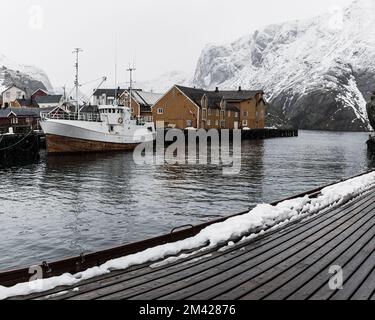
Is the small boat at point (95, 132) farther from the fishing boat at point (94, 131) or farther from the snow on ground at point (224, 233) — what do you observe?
the snow on ground at point (224, 233)

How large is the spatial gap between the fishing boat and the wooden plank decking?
1590 inches

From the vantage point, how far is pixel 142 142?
2309 inches

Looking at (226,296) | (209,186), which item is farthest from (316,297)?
(209,186)

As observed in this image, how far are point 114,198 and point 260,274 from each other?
50.1ft

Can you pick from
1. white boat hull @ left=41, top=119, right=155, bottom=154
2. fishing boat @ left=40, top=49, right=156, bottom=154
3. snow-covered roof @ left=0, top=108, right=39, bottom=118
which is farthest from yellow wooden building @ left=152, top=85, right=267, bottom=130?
white boat hull @ left=41, top=119, right=155, bottom=154

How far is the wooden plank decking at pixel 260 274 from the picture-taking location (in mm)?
6328

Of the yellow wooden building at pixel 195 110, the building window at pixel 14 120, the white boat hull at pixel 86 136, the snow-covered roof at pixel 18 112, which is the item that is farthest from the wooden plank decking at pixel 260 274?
the yellow wooden building at pixel 195 110

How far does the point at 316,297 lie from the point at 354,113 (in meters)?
211

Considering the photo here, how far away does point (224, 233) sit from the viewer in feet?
31.2

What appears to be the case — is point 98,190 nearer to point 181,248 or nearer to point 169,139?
point 181,248
